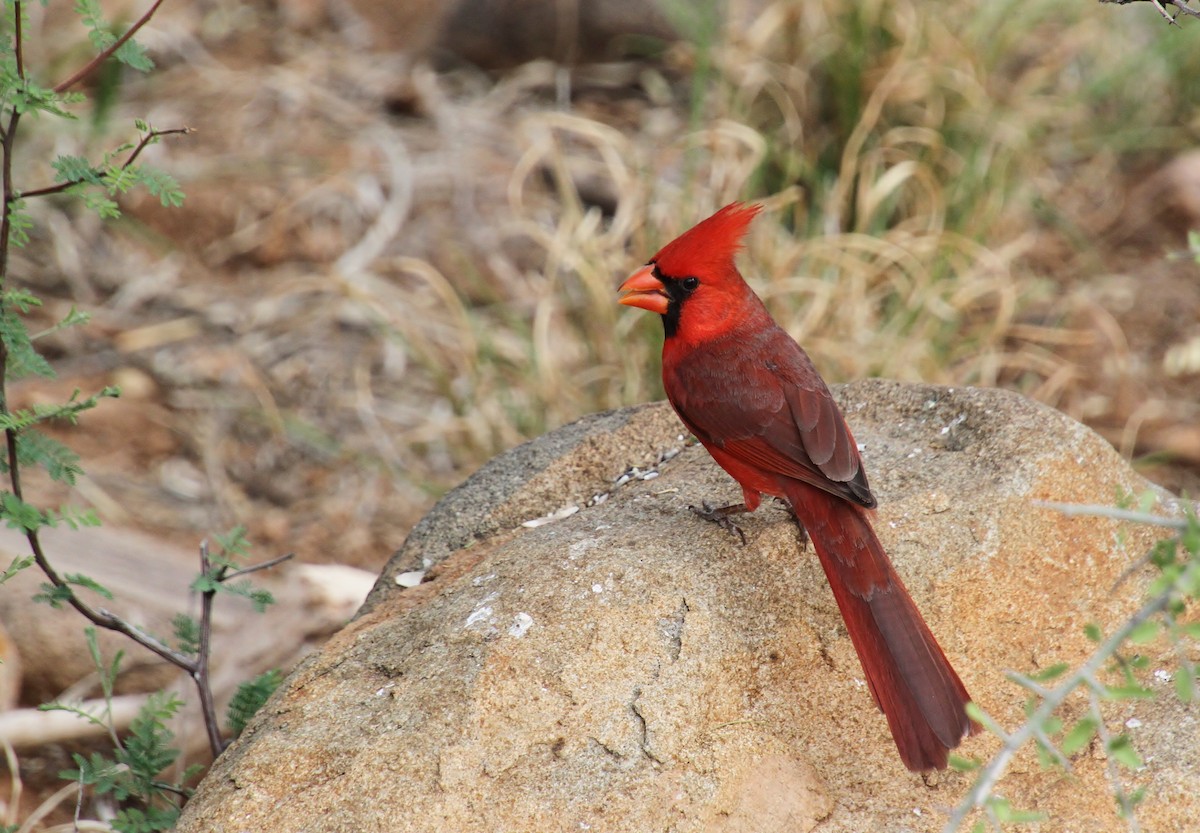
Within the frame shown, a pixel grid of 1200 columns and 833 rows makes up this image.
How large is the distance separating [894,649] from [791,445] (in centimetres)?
60

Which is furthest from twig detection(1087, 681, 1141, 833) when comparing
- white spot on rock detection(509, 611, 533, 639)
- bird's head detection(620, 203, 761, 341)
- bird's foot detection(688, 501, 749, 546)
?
bird's head detection(620, 203, 761, 341)

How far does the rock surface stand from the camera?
86.5 inches

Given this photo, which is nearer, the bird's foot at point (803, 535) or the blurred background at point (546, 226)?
the bird's foot at point (803, 535)

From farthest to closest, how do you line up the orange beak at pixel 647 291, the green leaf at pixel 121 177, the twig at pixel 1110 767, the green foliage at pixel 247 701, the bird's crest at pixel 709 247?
the orange beak at pixel 647 291 → the bird's crest at pixel 709 247 → the green foliage at pixel 247 701 → the green leaf at pixel 121 177 → the twig at pixel 1110 767

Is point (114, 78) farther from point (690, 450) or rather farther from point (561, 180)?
point (690, 450)

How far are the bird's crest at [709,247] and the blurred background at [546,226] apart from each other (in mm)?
1628

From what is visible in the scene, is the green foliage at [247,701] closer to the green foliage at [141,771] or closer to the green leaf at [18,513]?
the green foliage at [141,771]

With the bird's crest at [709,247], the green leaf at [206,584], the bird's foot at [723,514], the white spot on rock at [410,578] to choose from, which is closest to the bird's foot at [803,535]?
the bird's foot at [723,514]

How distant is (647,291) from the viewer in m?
3.29

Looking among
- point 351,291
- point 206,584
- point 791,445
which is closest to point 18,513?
point 206,584

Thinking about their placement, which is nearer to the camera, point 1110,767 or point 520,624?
point 1110,767

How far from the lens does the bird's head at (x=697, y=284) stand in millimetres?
3197

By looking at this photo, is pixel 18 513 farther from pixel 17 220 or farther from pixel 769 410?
pixel 769 410

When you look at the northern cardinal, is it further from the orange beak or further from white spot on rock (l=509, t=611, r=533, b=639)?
white spot on rock (l=509, t=611, r=533, b=639)
